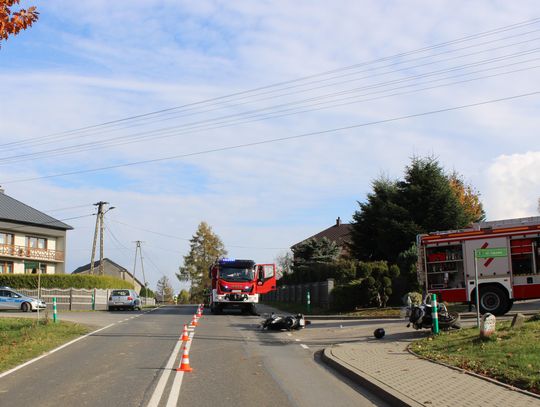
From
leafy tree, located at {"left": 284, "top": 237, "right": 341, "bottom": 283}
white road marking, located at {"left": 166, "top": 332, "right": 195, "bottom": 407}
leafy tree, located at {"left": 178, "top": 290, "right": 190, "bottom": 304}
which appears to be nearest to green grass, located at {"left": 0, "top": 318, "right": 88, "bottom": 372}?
white road marking, located at {"left": 166, "top": 332, "right": 195, "bottom": 407}

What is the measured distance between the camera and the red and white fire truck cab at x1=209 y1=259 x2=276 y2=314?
98.5 ft

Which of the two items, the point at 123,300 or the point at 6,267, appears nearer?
the point at 123,300

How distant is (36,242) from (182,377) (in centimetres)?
5278

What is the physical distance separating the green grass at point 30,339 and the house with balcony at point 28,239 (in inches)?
1317

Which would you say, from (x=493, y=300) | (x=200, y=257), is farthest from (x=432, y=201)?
→ (x=200, y=257)

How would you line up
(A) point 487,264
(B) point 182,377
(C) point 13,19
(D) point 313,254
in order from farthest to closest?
1. (D) point 313,254
2. (A) point 487,264
3. (B) point 182,377
4. (C) point 13,19

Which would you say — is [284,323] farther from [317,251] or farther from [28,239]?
[28,239]

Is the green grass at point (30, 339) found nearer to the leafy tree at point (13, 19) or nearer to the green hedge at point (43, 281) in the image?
the leafy tree at point (13, 19)

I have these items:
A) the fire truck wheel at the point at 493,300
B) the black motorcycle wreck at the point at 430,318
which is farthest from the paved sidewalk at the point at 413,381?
the fire truck wheel at the point at 493,300

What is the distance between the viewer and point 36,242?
57.9m

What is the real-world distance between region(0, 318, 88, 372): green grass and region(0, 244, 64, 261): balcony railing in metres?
33.1

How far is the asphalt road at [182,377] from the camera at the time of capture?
8242 mm

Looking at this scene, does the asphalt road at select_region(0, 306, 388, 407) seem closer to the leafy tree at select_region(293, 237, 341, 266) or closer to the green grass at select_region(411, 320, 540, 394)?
the green grass at select_region(411, 320, 540, 394)

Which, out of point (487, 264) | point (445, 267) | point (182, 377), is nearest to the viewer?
point (182, 377)
